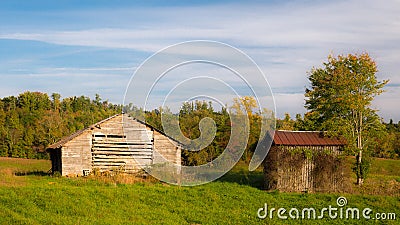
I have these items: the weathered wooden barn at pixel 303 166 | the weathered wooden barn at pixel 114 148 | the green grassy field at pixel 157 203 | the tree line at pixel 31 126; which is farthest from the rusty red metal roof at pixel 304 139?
the tree line at pixel 31 126

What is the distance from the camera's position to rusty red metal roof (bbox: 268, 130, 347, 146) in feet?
67.3

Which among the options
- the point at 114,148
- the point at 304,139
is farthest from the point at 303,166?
the point at 114,148

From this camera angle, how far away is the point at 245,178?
2356 centimetres

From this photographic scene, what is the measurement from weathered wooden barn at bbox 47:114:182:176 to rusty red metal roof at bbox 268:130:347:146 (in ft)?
24.7

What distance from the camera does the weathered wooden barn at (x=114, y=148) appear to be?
962 inches

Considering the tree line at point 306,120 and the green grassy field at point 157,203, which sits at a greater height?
the tree line at point 306,120

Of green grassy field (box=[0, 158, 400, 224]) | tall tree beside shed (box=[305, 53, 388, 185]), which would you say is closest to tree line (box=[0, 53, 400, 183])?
tall tree beside shed (box=[305, 53, 388, 185])

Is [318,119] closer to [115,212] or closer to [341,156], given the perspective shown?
[341,156]

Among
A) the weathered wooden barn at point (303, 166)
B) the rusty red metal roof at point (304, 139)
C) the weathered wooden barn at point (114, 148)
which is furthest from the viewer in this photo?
the weathered wooden barn at point (114, 148)

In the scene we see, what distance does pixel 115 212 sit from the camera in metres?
14.7

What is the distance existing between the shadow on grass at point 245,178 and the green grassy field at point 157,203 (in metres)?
1.19

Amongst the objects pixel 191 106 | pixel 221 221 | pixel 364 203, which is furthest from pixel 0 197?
pixel 191 106

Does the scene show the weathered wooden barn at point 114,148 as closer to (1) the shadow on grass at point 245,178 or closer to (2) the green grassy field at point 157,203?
(1) the shadow on grass at point 245,178

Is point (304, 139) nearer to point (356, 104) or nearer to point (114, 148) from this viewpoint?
point (356, 104)
